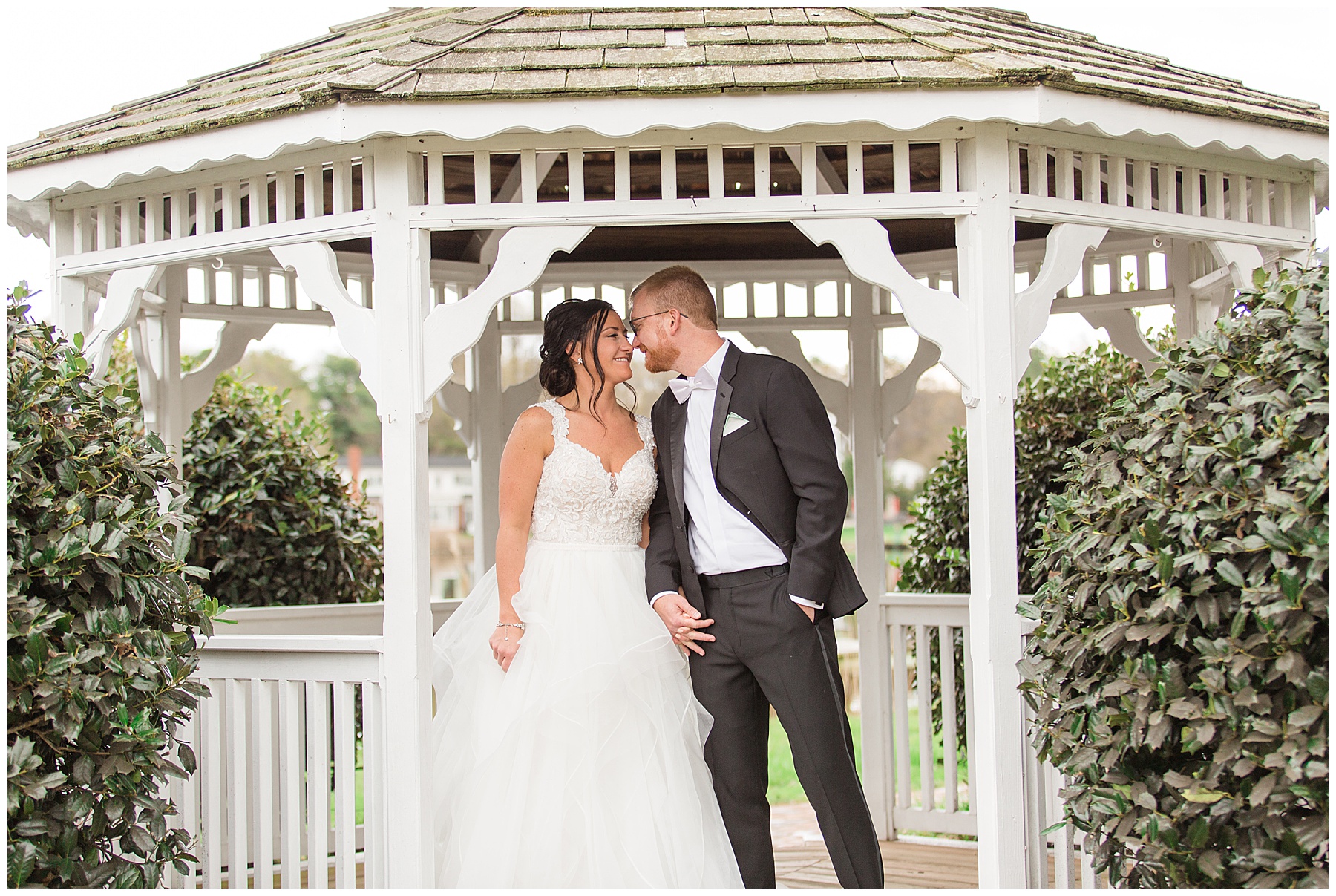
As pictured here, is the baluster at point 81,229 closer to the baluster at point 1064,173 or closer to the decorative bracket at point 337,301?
the decorative bracket at point 337,301

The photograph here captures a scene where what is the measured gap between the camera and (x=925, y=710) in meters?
6.00

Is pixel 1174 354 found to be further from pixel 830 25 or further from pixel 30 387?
pixel 30 387

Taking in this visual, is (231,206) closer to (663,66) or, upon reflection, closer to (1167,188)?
(663,66)

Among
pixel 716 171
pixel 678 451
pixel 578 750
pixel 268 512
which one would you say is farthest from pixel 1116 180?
pixel 268 512

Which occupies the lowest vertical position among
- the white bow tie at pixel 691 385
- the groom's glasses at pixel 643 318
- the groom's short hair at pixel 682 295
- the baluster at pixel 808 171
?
the white bow tie at pixel 691 385

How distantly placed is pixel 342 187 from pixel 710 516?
1771 millimetres

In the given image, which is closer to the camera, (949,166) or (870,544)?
(949,166)

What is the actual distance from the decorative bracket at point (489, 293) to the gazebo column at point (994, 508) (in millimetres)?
1367

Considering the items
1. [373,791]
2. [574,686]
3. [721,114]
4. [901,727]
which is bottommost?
[901,727]

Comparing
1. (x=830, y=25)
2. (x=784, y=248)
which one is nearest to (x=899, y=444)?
(x=784, y=248)

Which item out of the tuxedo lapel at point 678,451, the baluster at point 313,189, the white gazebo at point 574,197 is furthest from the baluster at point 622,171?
the baluster at point 313,189

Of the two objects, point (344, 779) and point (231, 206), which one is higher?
point (231, 206)

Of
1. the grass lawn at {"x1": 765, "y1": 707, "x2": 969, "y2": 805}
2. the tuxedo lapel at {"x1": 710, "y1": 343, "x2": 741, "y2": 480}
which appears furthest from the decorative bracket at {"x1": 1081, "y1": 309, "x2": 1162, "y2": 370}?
the grass lawn at {"x1": 765, "y1": 707, "x2": 969, "y2": 805}

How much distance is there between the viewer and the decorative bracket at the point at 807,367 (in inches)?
245
